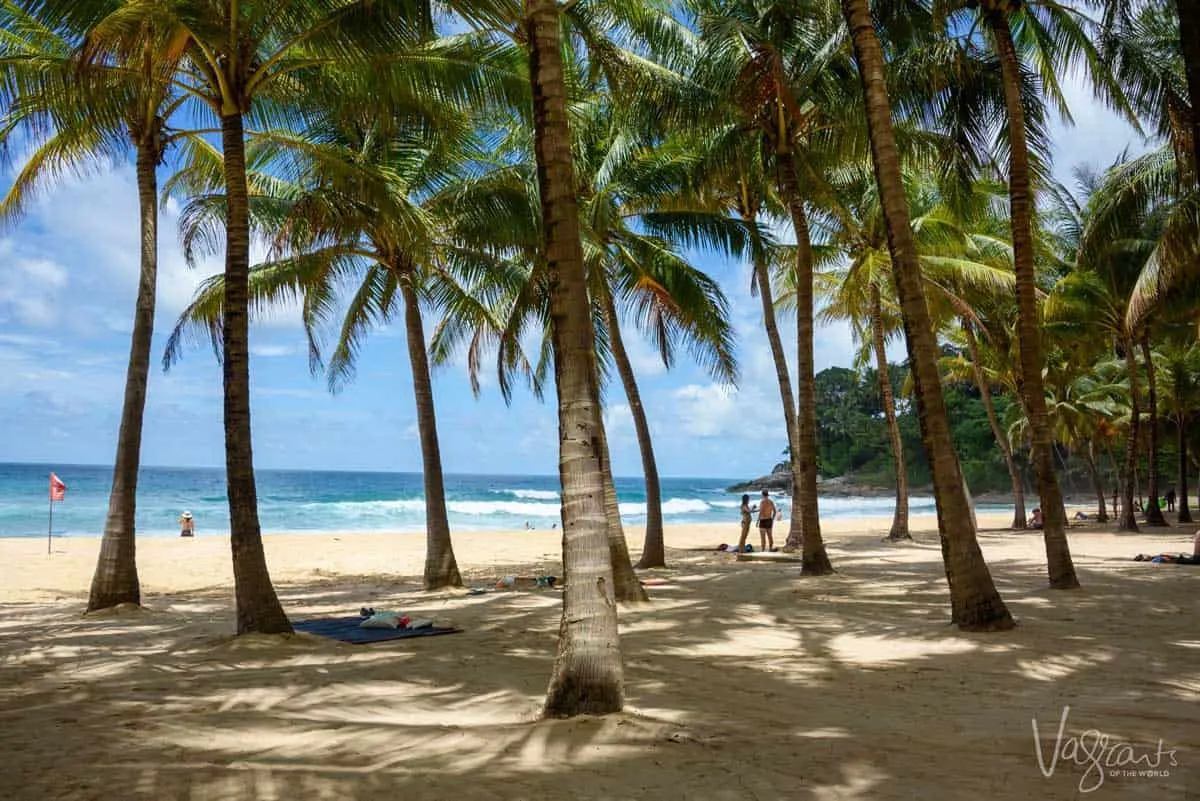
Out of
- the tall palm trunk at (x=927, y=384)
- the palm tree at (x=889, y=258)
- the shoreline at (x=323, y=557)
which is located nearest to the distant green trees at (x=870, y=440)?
the shoreline at (x=323, y=557)

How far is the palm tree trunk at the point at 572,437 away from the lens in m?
5.23

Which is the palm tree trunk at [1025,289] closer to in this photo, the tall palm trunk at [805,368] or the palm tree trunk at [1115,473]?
the tall palm trunk at [805,368]

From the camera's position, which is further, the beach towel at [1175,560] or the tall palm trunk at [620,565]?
the beach towel at [1175,560]

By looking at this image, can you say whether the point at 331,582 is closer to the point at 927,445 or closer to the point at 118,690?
the point at 118,690

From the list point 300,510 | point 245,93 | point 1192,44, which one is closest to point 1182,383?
point 1192,44

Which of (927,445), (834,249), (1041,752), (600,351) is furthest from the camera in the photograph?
(834,249)

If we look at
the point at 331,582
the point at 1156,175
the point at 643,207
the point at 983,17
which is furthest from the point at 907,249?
the point at 331,582

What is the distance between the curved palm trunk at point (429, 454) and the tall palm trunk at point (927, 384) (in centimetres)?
741

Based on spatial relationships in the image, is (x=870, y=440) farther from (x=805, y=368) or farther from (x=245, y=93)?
(x=245, y=93)

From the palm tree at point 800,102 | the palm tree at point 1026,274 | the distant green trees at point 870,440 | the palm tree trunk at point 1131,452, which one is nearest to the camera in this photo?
the palm tree at point 1026,274

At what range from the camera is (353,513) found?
189 feet

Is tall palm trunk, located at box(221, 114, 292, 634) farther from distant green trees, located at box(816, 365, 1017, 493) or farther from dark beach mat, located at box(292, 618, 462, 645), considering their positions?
distant green trees, located at box(816, 365, 1017, 493)

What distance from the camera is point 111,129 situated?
10.1 meters

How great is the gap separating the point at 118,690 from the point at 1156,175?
18079 mm
